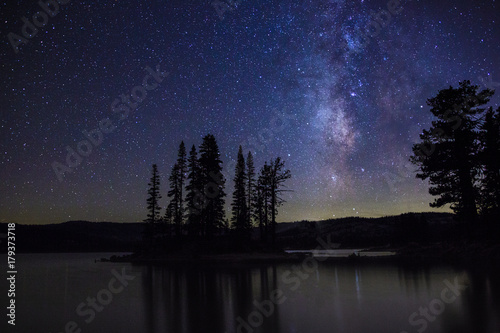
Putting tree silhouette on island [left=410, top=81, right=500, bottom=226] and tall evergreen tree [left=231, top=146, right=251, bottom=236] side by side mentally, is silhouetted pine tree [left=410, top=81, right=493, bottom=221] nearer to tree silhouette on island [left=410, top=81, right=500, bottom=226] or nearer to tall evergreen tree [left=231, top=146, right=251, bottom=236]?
tree silhouette on island [left=410, top=81, right=500, bottom=226]

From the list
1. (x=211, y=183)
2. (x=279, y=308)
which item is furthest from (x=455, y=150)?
(x=211, y=183)

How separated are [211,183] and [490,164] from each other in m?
36.2

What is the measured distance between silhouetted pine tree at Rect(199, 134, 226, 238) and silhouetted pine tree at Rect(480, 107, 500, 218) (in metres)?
34.3

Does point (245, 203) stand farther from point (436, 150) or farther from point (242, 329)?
point (242, 329)

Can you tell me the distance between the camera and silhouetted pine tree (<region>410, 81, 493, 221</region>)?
94.4ft

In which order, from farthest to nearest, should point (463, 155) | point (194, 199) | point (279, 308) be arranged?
point (194, 199)
point (463, 155)
point (279, 308)

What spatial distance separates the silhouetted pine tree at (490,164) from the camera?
1112 inches

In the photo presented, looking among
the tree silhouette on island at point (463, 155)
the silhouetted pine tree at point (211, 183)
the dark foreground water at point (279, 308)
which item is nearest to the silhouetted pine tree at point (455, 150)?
the tree silhouette on island at point (463, 155)

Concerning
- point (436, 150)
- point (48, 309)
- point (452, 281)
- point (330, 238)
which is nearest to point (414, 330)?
point (452, 281)

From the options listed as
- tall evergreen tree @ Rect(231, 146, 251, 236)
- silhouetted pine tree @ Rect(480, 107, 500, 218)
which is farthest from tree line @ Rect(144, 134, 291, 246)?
silhouetted pine tree @ Rect(480, 107, 500, 218)

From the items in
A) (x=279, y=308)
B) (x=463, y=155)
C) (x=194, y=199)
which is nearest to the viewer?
(x=279, y=308)

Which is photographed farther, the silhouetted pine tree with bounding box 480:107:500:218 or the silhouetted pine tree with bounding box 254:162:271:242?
the silhouetted pine tree with bounding box 254:162:271:242

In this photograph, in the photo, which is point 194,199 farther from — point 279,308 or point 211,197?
point 279,308

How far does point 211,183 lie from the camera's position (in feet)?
172
